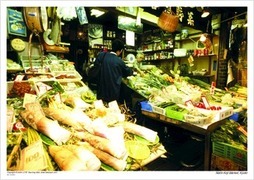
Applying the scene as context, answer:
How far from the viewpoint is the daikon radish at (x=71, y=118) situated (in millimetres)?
1693

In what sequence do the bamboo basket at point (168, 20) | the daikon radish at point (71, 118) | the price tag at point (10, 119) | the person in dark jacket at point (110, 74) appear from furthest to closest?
the bamboo basket at point (168, 20)
the person in dark jacket at point (110, 74)
the daikon radish at point (71, 118)
the price tag at point (10, 119)

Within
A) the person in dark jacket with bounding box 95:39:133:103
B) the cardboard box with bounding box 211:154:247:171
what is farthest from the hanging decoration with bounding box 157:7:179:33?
the cardboard box with bounding box 211:154:247:171

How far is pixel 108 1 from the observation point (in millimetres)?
1917

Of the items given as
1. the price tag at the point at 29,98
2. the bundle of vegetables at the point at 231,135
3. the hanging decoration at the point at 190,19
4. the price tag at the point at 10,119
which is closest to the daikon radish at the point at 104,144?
the price tag at the point at 10,119

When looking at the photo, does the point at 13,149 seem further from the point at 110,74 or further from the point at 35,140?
the point at 110,74

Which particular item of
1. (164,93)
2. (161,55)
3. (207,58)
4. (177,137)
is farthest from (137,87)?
(161,55)

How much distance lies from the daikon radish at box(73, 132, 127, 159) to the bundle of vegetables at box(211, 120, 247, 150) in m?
1.06

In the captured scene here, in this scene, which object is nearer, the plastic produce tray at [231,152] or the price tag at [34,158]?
the price tag at [34,158]

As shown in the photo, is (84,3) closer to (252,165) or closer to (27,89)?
(27,89)

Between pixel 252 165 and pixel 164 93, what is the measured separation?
1.44 metres

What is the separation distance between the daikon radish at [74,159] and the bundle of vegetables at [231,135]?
49.6 inches

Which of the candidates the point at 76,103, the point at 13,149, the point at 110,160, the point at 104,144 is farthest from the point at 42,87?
the point at 110,160

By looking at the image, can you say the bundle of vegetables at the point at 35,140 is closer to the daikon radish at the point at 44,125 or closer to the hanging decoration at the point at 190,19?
the daikon radish at the point at 44,125

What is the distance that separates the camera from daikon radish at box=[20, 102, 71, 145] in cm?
150
